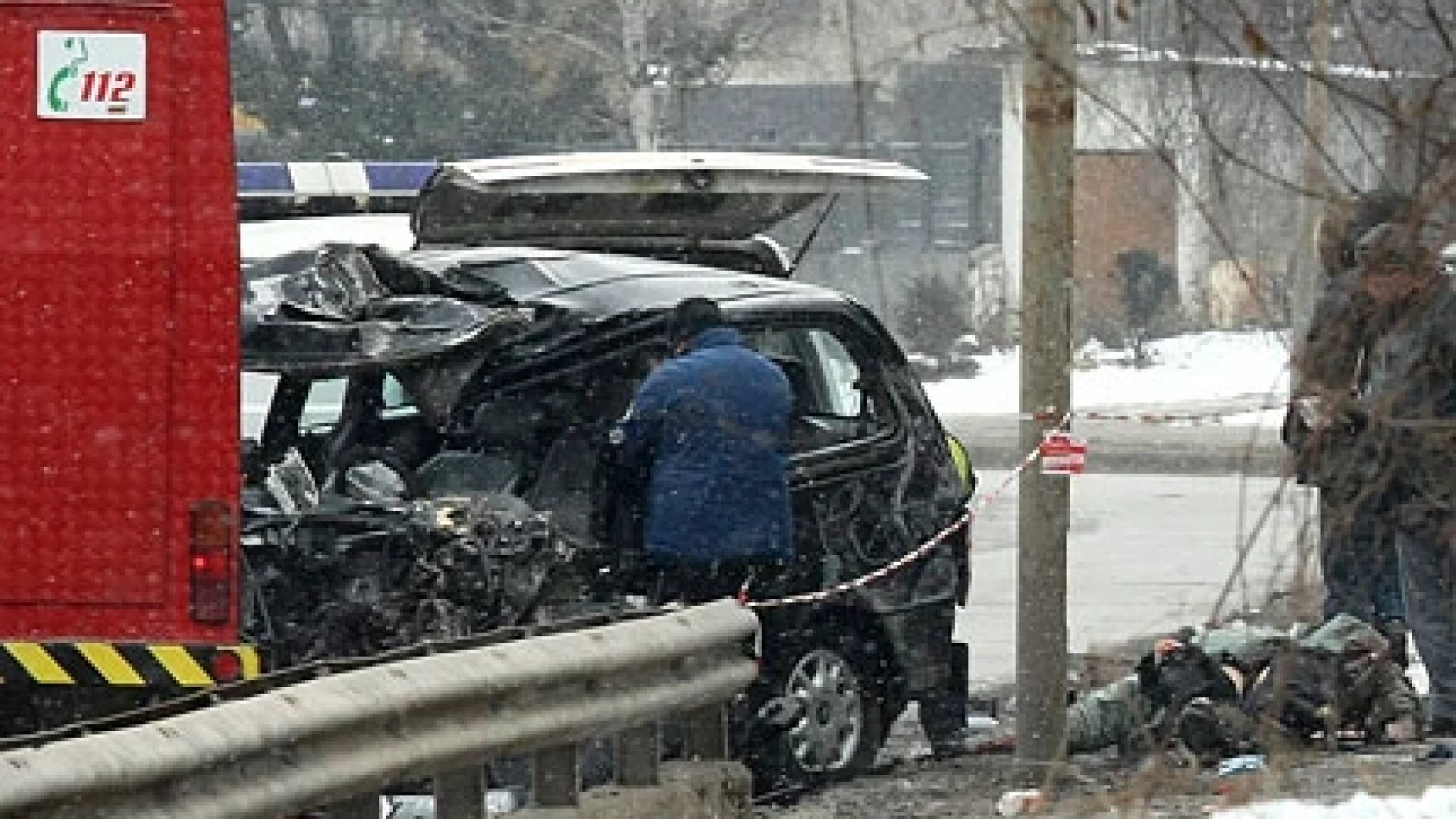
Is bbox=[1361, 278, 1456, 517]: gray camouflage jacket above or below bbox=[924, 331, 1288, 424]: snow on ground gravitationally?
above

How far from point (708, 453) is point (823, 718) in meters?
1.09

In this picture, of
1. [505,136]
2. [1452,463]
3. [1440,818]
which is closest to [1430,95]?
[1452,463]

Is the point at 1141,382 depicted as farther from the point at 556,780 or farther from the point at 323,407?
the point at 556,780

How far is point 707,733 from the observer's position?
323 inches

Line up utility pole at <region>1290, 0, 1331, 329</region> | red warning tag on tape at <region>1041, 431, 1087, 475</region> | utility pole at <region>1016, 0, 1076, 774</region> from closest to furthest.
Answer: utility pole at <region>1290, 0, 1331, 329</region>, utility pole at <region>1016, 0, 1076, 774</region>, red warning tag on tape at <region>1041, 431, 1087, 475</region>

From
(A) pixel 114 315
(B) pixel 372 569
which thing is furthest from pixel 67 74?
(B) pixel 372 569

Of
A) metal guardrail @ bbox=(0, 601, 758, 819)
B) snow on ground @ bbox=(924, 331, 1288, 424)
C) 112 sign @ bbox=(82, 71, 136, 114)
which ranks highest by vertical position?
112 sign @ bbox=(82, 71, 136, 114)

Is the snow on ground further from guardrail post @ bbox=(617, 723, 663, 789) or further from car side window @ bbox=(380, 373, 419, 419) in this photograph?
guardrail post @ bbox=(617, 723, 663, 789)

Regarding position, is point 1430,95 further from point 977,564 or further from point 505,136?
point 505,136

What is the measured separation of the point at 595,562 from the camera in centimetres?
1009

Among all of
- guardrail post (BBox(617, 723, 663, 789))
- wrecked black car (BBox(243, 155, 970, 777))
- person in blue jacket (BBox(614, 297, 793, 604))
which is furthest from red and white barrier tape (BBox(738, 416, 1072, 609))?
guardrail post (BBox(617, 723, 663, 789))

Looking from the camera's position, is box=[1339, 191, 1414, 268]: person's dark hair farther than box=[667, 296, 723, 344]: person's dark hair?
No

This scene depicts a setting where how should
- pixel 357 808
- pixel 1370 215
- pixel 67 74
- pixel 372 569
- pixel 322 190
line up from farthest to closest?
1. pixel 322 190
2. pixel 372 569
3. pixel 67 74
4. pixel 357 808
5. pixel 1370 215

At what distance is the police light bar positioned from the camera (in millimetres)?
11680
